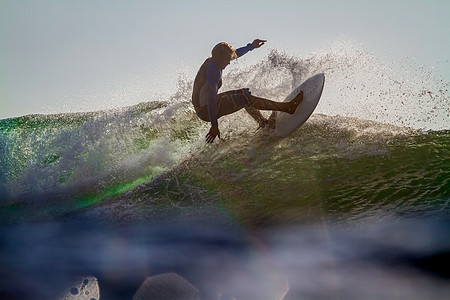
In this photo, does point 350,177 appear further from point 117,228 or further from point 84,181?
point 84,181

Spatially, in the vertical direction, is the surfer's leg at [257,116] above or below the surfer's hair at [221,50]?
below

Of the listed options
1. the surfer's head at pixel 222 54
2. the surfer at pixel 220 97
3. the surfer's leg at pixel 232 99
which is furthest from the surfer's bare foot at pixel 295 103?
the surfer's head at pixel 222 54

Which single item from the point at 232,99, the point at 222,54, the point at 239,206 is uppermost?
the point at 222,54

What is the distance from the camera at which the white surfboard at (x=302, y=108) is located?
4.39 m

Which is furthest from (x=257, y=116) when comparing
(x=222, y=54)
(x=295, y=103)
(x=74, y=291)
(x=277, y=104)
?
(x=74, y=291)

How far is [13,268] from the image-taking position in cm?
445

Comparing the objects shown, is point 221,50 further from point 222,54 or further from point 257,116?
point 257,116

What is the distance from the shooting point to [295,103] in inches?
183

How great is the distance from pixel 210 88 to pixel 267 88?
166 centimetres

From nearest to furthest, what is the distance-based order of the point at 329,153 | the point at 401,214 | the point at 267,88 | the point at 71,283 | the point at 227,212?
the point at 71,283
the point at 401,214
the point at 227,212
the point at 329,153
the point at 267,88

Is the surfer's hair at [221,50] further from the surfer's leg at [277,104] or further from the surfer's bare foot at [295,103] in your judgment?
the surfer's bare foot at [295,103]

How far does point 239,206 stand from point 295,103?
146 cm

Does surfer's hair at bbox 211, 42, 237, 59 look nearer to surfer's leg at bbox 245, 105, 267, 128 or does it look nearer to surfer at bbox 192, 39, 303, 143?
surfer at bbox 192, 39, 303, 143

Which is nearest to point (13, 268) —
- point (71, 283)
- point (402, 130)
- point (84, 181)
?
point (71, 283)
